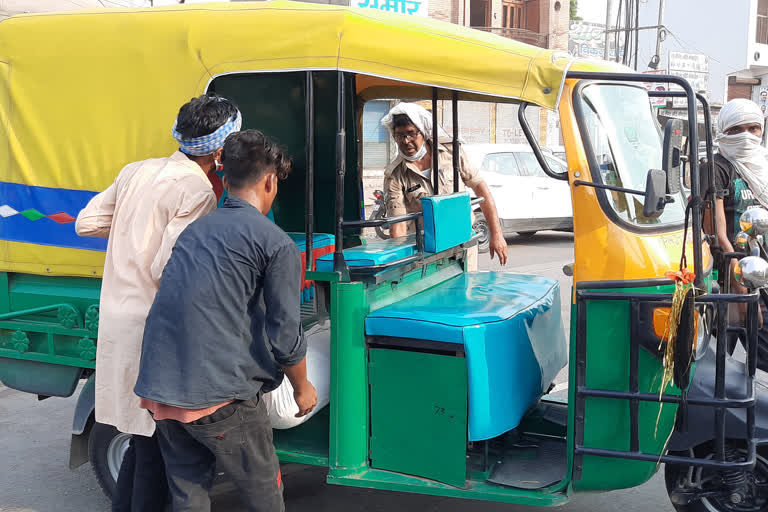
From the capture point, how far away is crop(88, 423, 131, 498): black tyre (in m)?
3.70

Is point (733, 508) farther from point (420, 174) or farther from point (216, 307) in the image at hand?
point (420, 174)

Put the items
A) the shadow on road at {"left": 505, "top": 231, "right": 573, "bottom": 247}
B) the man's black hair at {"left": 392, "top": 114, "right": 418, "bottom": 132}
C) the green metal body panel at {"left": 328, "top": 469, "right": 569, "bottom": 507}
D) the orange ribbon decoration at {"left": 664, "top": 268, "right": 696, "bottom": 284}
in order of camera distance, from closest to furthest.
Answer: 1. the orange ribbon decoration at {"left": 664, "top": 268, "right": 696, "bottom": 284}
2. the green metal body panel at {"left": 328, "top": 469, "right": 569, "bottom": 507}
3. the man's black hair at {"left": 392, "top": 114, "right": 418, "bottom": 132}
4. the shadow on road at {"left": 505, "top": 231, "right": 573, "bottom": 247}

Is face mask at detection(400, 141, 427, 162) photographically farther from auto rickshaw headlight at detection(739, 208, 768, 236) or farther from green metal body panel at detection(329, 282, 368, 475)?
auto rickshaw headlight at detection(739, 208, 768, 236)

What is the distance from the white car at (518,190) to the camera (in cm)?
1251

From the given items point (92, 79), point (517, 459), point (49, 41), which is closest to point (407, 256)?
point (517, 459)

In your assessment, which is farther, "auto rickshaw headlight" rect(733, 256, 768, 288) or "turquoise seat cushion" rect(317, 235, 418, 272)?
"turquoise seat cushion" rect(317, 235, 418, 272)

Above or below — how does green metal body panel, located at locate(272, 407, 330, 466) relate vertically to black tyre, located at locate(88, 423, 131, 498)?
above

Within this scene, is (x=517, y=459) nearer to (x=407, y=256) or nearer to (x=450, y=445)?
(x=450, y=445)

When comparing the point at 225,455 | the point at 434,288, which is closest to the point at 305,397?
the point at 225,455

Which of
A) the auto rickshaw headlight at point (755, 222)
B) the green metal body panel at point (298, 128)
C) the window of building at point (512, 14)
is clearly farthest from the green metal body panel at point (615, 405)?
the window of building at point (512, 14)

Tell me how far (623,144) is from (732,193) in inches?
66.4

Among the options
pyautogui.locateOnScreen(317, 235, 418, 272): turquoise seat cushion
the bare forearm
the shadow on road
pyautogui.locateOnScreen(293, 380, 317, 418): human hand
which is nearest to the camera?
pyautogui.locateOnScreen(293, 380, 317, 418): human hand

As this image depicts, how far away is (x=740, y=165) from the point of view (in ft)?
14.8

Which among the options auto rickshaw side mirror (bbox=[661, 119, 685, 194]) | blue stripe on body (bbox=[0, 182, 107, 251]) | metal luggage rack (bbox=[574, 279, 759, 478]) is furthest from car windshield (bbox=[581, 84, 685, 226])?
blue stripe on body (bbox=[0, 182, 107, 251])
